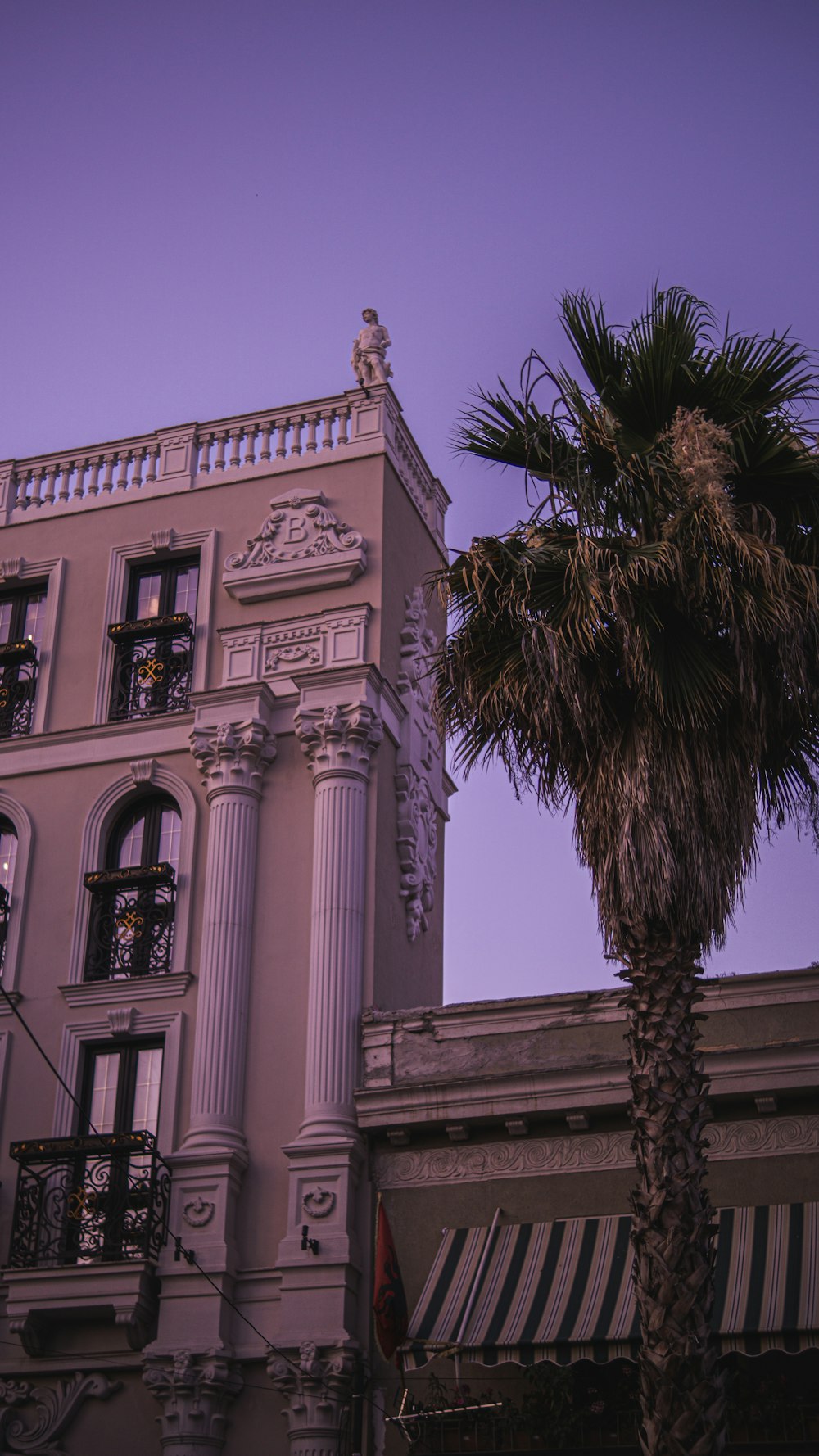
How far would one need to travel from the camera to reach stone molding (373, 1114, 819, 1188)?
690 inches

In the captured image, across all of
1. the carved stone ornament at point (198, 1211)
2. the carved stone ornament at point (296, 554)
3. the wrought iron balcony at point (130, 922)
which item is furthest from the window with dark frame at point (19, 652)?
the carved stone ornament at point (198, 1211)

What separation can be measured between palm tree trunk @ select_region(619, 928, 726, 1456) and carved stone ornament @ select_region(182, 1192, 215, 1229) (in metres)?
6.81

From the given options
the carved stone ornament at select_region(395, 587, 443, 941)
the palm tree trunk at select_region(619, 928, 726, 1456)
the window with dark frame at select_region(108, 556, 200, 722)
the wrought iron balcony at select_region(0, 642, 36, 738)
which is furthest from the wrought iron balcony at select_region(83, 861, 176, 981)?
the palm tree trunk at select_region(619, 928, 726, 1456)

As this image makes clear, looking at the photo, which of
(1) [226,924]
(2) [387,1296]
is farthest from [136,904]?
(2) [387,1296]

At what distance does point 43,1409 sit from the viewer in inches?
736

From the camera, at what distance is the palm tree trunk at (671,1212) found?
488 inches

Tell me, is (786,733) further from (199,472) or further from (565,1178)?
(199,472)

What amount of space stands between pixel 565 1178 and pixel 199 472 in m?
11.2

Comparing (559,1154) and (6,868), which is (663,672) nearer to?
(559,1154)

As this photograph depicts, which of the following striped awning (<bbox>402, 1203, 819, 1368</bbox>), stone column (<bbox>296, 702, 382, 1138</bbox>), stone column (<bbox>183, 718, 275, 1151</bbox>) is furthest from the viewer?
stone column (<bbox>183, 718, 275, 1151</bbox>)

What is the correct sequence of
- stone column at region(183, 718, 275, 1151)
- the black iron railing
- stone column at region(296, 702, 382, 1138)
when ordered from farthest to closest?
stone column at region(183, 718, 275, 1151)
stone column at region(296, 702, 382, 1138)
the black iron railing

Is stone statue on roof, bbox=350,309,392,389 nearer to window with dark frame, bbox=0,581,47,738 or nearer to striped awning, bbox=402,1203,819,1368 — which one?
window with dark frame, bbox=0,581,47,738

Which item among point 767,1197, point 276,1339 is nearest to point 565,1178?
point 767,1197

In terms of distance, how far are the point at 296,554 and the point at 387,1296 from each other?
9669 mm
